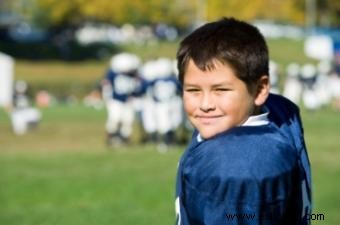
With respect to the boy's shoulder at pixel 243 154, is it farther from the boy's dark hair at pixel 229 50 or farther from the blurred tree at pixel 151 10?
the blurred tree at pixel 151 10

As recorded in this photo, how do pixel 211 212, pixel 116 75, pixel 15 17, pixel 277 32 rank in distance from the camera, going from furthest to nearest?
pixel 277 32
pixel 15 17
pixel 116 75
pixel 211 212

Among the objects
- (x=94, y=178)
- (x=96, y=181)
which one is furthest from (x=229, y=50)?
(x=94, y=178)

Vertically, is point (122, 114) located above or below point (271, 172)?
below

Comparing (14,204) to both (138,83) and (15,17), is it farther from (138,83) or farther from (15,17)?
(15,17)

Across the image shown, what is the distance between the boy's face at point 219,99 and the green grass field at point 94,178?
22.5 ft

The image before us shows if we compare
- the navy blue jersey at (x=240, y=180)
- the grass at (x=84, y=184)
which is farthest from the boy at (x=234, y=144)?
Answer: the grass at (x=84, y=184)

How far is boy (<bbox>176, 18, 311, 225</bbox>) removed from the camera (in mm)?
2373

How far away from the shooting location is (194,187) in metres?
2.41

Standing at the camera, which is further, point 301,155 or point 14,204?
point 14,204

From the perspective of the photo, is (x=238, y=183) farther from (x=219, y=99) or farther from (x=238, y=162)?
(x=219, y=99)

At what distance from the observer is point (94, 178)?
1268 centimetres

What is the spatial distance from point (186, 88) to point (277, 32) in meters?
81.9

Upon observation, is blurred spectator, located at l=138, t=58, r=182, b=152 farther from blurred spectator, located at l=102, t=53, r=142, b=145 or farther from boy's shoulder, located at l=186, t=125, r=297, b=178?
boy's shoulder, located at l=186, t=125, r=297, b=178

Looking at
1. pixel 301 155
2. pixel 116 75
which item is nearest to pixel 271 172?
pixel 301 155
